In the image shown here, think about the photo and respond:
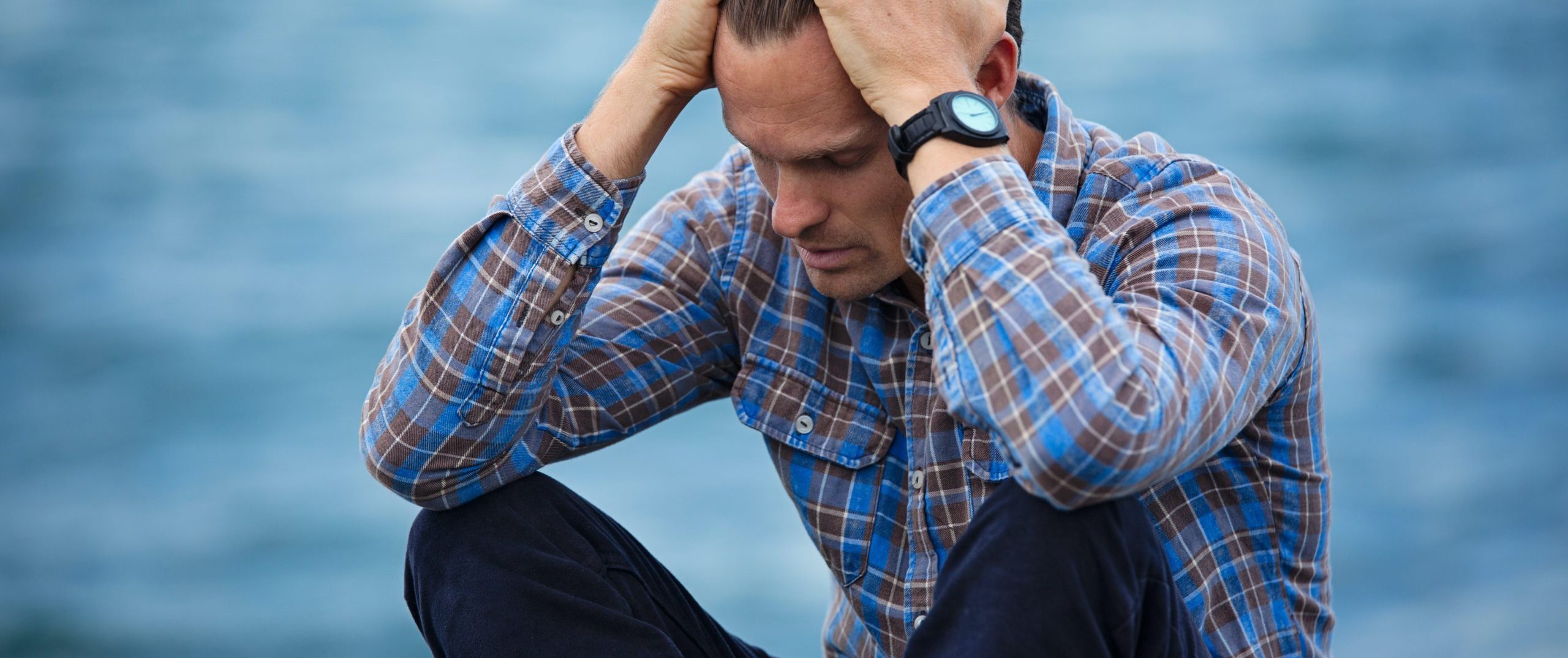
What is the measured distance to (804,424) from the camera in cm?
202

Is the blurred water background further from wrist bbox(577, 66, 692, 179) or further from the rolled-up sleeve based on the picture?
wrist bbox(577, 66, 692, 179)

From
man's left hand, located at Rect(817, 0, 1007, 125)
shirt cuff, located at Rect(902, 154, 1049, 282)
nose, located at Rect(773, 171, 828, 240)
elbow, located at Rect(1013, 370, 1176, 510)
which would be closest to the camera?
elbow, located at Rect(1013, 370, 1176, 510)

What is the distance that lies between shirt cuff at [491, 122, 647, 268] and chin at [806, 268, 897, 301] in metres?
0.25

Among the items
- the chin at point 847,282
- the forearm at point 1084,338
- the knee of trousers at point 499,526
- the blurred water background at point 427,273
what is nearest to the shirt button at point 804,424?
the chin at point 847,282

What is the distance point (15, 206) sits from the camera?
7148mm

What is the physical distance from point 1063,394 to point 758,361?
700 mm

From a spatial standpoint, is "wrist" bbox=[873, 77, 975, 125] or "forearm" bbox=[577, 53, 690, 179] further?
"forearm" bbox=[577, 53, 690, 179]

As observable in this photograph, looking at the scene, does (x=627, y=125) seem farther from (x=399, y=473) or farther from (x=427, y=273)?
(x=427, y=273)

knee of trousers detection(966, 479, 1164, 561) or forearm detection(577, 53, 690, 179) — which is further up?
forearm detection(577, 53, 690, 179)

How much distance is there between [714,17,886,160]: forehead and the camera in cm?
171

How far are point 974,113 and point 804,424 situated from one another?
0.57m

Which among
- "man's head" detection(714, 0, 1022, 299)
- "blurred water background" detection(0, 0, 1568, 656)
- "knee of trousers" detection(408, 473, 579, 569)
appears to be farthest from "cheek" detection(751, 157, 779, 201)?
"blurred water background" detection(0, 0, 1568, 656)

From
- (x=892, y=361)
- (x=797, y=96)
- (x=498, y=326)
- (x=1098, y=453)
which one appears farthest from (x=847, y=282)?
(x=1098, y=453)

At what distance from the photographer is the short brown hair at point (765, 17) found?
5.55ft
